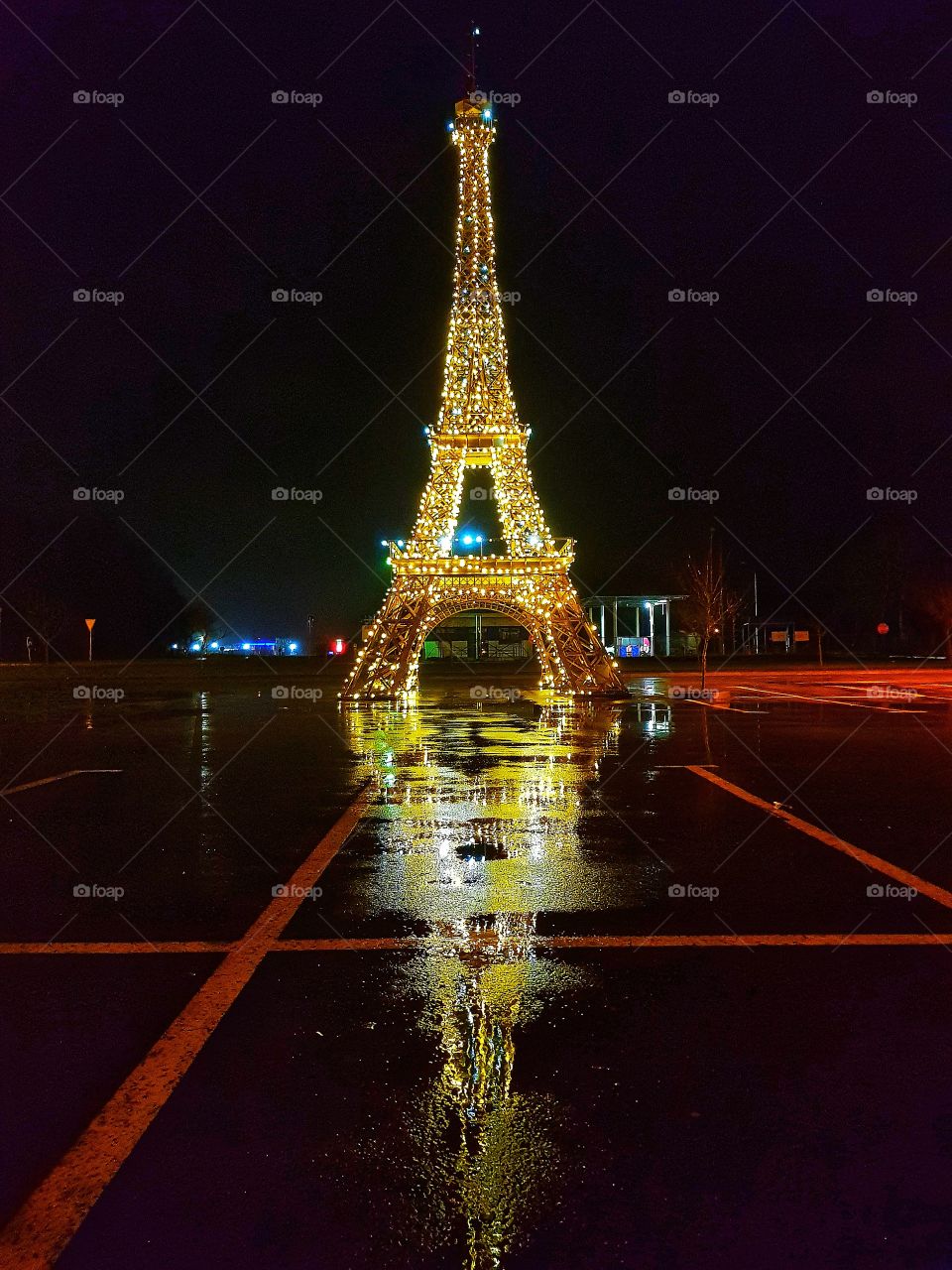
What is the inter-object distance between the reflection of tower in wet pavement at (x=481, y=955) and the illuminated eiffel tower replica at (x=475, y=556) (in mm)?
15085

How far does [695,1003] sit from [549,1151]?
1.51m

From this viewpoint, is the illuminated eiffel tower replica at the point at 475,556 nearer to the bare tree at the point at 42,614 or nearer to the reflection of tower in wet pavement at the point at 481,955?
the reflection of tower in wet pavement at the point at 481,955

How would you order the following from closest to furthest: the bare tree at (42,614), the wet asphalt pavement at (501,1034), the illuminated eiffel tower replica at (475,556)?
the wet asphalt pavement at (501,1034) < the illuminated eiffel tower replica at (475,556) < the bare tree at (42,614)

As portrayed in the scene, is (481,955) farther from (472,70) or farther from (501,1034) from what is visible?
(472,70)

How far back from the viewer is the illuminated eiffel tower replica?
29734mm

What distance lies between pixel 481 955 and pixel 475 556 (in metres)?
25.3

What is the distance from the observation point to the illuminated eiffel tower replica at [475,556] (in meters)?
29.7

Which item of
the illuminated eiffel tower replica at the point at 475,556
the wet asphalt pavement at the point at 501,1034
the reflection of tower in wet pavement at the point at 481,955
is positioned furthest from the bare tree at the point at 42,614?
the wet asphalt pavement at the point at 501,1034

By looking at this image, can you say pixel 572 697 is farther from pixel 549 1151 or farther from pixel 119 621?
pixel 119 621

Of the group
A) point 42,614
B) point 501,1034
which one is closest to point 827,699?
point 501,1034

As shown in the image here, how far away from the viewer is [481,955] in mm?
5227

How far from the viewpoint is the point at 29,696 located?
32.8 meters

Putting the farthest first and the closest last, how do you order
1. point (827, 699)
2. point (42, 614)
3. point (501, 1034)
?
point (42, 614) → point (827, 699) → point (501, 1034)

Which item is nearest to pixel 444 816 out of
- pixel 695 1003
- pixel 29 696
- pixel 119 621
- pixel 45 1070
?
pixel 695 1003
